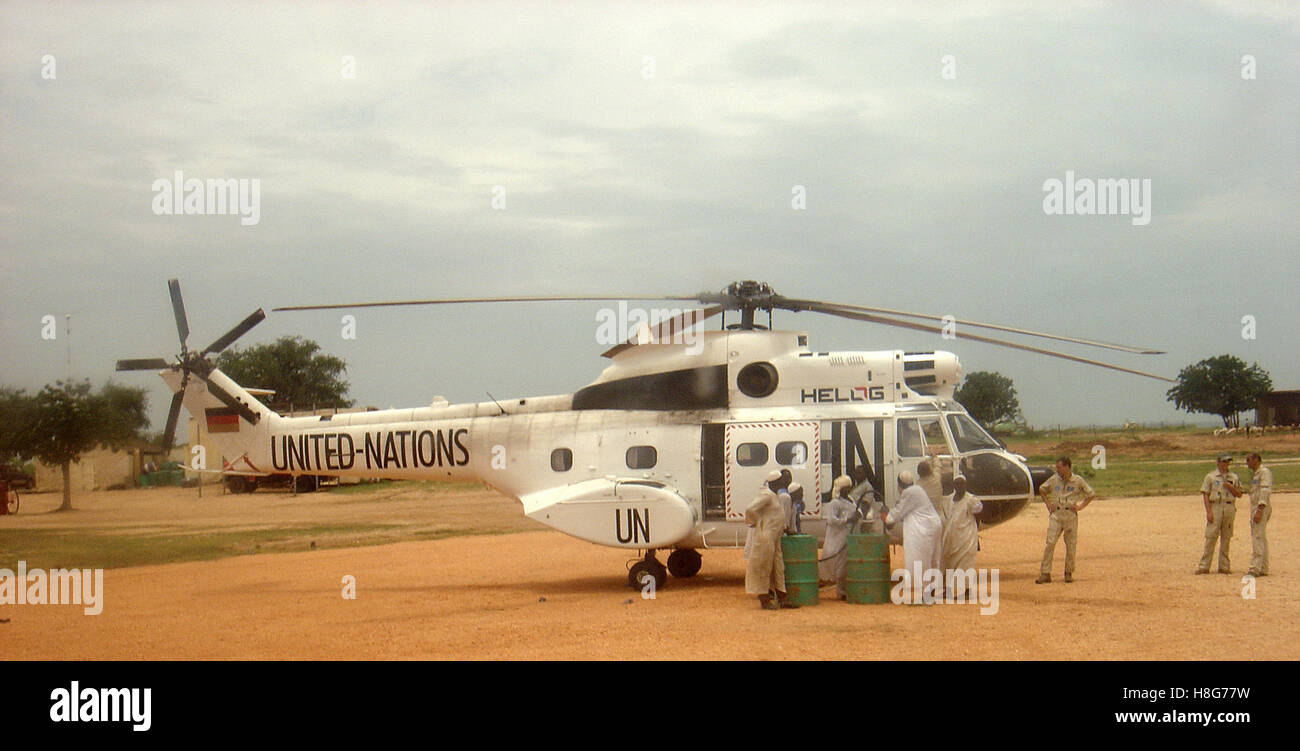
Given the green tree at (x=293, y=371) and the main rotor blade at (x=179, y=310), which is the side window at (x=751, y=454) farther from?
the green tree at (x=293, y=371)

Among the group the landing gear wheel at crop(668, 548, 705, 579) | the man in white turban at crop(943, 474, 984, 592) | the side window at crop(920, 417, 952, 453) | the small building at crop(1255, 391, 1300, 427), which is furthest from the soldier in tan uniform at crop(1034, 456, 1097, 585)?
the small building at crop(1255, 391, 1300, 427)

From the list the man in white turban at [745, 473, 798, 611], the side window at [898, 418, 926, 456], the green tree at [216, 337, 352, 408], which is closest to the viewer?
the man in white turban at [745, 473, 798, 611]

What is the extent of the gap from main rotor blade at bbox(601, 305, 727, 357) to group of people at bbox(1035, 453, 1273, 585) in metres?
5.24

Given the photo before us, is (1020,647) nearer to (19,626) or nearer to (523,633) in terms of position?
(523,633)

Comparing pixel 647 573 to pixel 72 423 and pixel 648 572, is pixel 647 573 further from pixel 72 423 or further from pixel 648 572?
pixel 72 423

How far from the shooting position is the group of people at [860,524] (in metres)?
13.2

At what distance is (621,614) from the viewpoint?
13188mm

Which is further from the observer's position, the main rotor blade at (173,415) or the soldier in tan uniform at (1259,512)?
the main rotor blade at (173,415)

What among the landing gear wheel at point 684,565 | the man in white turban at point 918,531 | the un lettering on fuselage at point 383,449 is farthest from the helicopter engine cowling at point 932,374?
the un lettering on fuselage at point 383,449

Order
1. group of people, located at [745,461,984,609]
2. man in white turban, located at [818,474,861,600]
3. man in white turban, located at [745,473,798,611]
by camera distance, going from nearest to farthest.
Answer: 1. man in white turban, located at [745,473,798,611]
2. group of people, located at [745,461,984,609]
3. man in white turban, located at [818,474,861,600]

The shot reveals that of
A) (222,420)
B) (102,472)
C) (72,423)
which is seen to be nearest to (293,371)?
(102,472)

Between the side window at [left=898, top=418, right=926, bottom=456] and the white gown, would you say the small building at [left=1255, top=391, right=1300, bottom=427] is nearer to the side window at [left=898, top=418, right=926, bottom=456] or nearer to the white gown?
the side window at [left=898, top=418, right=926, bottom=456]

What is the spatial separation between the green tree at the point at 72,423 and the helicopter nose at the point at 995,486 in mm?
33747

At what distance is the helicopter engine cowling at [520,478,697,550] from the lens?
15164 millimetres
